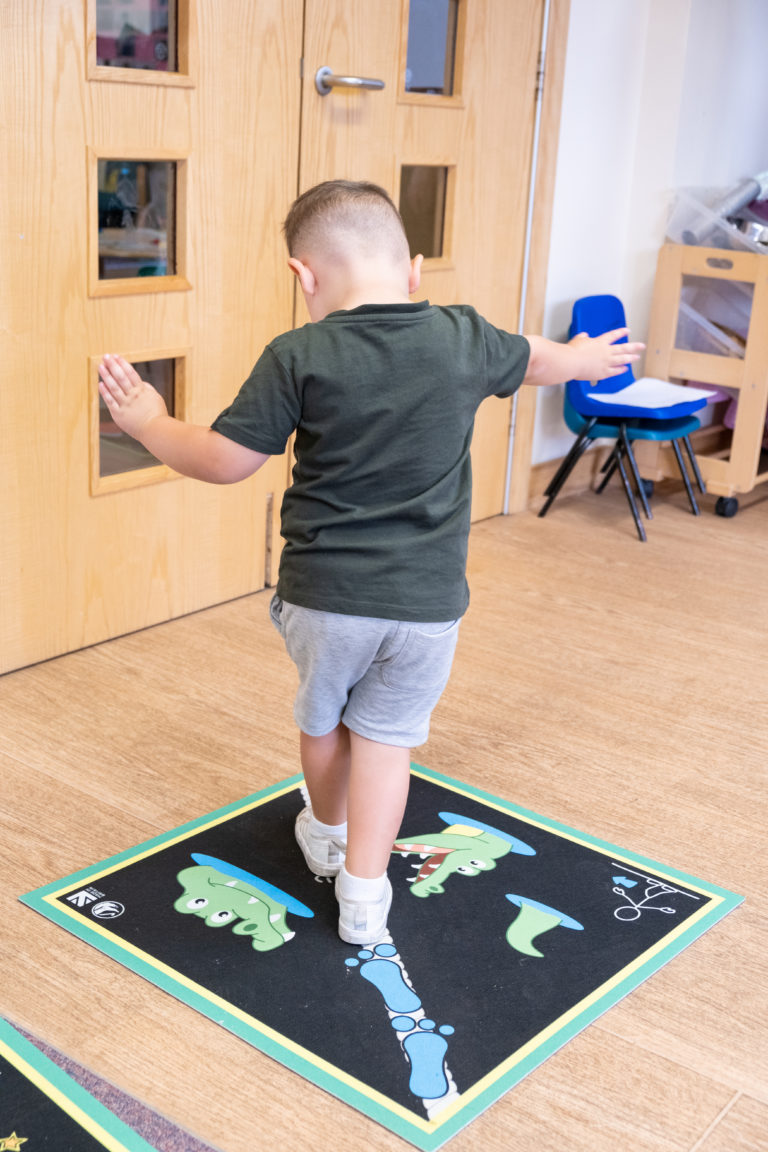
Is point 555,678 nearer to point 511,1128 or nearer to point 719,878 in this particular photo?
point 719,878

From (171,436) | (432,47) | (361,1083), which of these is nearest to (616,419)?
(432,47)

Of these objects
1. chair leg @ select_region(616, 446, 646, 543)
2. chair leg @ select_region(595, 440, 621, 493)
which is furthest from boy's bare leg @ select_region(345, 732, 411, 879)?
chair leg @ select_region(595, 440, 621, 493)

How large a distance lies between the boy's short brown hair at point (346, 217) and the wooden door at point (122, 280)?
2.78 ft

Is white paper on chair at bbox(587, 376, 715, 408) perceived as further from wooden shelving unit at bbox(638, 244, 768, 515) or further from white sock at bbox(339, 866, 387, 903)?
white sock at bbox(339, 866, 387, 903)

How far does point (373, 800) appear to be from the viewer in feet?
5.09

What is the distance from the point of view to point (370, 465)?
1419 millimetres

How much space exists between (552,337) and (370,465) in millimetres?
2171

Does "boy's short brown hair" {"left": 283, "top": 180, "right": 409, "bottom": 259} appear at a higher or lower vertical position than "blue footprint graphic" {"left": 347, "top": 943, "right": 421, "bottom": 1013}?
higher

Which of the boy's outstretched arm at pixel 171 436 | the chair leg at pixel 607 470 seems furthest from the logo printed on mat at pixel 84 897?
the chair leg at pixel 607 470

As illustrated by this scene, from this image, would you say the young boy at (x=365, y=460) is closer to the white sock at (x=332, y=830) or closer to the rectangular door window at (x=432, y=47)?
the white sock at (x=332, y=830)

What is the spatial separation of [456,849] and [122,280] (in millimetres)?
1216

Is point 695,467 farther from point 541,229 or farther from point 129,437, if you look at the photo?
point 129,437

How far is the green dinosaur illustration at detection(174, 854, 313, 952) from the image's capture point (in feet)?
5.25

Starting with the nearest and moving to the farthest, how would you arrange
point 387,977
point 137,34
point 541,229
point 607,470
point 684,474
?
point 387,977, point 137,34, point 541,229, point 684,474, point 607,470
